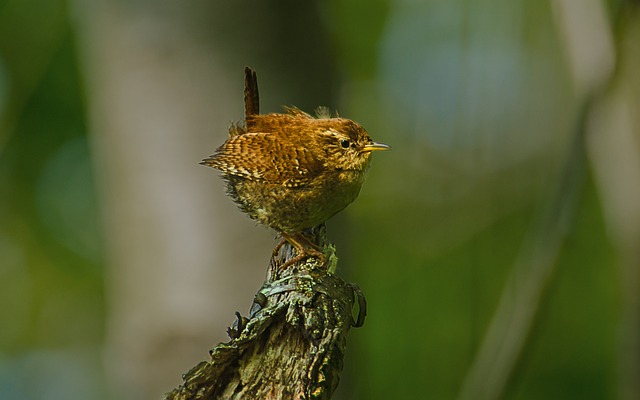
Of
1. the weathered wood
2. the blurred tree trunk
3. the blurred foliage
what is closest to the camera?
the weathered wood

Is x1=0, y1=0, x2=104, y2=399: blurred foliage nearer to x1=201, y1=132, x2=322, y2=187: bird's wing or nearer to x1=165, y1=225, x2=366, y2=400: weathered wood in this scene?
x1=201, y1=132, x2=322, y2=187: bird's wing

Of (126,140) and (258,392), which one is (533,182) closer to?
(126,140)

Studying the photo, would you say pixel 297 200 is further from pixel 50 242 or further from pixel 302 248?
pixel 50 242

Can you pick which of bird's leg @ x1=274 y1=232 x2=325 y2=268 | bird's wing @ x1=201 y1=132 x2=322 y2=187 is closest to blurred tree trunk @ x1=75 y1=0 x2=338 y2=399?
bird's wing @ x1=201 y1=132 x2=322 y2=187

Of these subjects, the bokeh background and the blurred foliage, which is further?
the blurred foliage

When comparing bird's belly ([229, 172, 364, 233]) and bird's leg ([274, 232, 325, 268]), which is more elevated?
bird's belly ([229, 172, 364, 233])

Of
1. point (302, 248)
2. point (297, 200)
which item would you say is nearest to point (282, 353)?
point (302, 248)

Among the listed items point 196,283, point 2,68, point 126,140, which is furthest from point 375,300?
point 2,68
